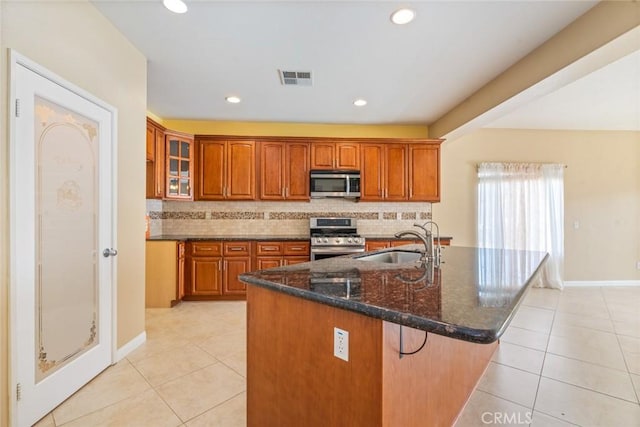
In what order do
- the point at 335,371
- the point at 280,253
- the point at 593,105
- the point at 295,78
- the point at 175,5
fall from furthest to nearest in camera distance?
the point at 280,253 → the point at 593,105 → the point at 295,78 → the point at 175,5 → the point at 335,371

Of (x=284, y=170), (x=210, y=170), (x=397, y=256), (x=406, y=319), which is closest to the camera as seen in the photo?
(x=406, y=319)

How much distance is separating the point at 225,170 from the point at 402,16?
313cm

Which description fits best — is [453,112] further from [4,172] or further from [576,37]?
[4,172]

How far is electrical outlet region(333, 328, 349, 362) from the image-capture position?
110 centimetres

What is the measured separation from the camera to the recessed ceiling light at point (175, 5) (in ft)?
6.39

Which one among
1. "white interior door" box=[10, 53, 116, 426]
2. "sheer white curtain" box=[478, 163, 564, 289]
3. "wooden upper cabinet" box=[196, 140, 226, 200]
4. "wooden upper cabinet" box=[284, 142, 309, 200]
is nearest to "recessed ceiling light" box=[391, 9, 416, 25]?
"white interior door" box=[10, 53, 116, 426]

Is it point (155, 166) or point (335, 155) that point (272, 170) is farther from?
point (155, 166)

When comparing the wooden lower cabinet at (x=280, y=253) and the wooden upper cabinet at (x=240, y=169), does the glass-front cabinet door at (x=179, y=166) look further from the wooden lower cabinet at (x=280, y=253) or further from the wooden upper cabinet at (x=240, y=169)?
the wooden lower cabinet at (x=280, y=253)

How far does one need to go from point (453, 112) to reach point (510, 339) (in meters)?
2.86

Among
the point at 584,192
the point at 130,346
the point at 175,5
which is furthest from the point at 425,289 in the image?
the point at 584,192

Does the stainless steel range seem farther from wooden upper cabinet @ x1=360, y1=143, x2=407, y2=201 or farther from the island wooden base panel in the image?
the island wooden base panel

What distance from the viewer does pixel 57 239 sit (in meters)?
1.82

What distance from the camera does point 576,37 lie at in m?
2.09

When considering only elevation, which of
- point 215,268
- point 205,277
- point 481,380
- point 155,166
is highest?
point 155,166
